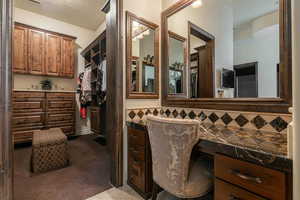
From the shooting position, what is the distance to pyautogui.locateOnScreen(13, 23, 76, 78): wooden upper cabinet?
292 cm

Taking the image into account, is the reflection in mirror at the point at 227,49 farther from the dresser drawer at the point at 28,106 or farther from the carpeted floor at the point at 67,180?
the dresser drawer at the point at 28,106

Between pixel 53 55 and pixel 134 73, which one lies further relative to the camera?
pixel 53 55

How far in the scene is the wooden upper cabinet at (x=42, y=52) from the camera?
2924mm

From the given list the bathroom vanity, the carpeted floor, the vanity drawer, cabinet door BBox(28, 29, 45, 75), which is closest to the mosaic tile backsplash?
the bathroom vanity

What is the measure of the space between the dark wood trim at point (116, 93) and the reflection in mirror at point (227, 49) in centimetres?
72

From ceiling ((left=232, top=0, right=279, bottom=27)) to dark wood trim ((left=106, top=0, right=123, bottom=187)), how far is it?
1.21 m

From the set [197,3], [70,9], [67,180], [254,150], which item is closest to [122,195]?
[67,180]

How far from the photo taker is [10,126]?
44.3 inches

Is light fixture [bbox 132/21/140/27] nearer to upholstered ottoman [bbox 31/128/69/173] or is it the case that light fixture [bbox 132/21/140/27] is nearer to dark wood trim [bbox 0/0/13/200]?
dark wood trim [bbox 0/0/13/200]

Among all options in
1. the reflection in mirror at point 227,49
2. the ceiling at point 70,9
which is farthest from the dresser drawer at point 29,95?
the reflection in mirror at point 227,49

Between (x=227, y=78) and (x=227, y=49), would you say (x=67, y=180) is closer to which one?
(x=227, y=78)

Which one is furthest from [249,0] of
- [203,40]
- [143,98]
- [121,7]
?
A: [143,98]

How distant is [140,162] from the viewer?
1476mm

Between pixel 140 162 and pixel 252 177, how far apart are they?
1.00 meters
